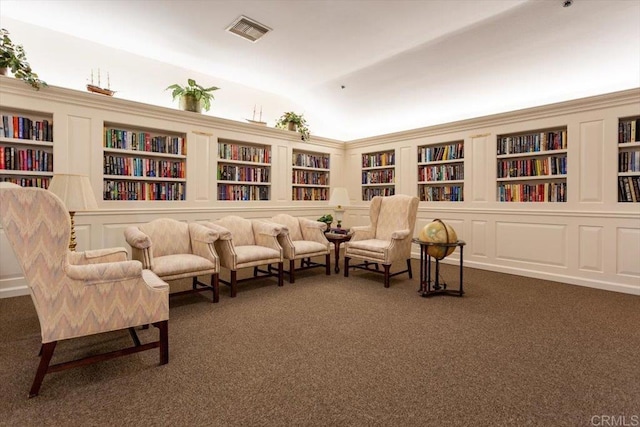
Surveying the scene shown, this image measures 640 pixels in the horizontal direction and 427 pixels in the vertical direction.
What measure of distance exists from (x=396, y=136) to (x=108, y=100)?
4.56 m

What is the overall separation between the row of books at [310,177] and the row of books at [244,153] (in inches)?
30.1

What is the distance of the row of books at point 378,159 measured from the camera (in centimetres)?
644

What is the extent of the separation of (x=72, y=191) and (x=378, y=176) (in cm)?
506

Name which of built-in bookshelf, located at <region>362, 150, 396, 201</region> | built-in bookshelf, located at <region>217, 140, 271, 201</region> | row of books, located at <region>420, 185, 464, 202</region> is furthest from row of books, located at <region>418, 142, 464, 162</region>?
built-in bookshelf, located at <region>217, 140, 271, 201</region>

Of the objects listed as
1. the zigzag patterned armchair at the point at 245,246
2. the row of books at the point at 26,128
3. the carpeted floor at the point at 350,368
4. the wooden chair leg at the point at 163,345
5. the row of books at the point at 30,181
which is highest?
the row of books at the point at 26,128

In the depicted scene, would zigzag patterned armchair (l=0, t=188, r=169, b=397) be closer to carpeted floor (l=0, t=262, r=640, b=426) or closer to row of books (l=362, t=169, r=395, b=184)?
carpeted floor (l=0, t=262, r=640, b=426)

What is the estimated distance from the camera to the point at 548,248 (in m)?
4.48

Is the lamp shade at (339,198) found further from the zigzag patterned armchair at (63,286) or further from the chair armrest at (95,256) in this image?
the zigzag patterned armchair at (63,286)

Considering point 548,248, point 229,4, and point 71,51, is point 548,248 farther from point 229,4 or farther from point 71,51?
point 71,51

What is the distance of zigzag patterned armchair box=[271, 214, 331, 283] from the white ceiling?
2.32m

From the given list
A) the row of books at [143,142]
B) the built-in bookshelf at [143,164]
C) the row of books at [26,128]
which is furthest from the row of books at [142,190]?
the row of books at [26,128]

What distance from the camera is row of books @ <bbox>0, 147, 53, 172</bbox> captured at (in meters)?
3.63

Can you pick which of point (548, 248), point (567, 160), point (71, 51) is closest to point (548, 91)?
point (567, 160)

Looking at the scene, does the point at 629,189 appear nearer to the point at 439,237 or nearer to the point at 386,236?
the point at 439,237
